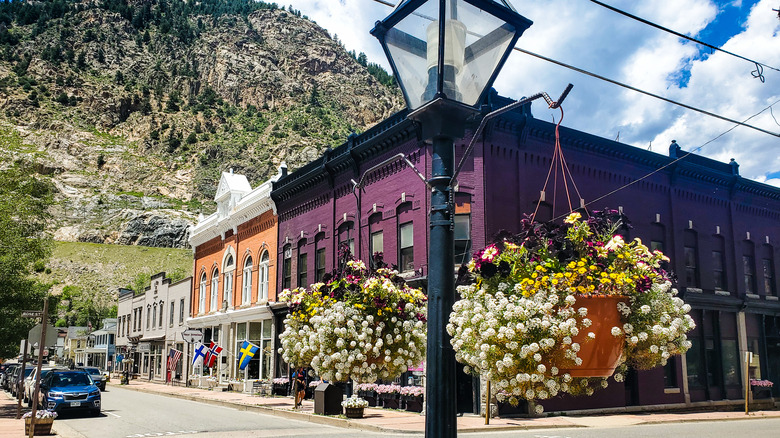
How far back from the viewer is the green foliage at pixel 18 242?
23.8 meters

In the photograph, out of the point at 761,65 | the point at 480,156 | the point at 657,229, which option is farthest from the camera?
the point at 657,229

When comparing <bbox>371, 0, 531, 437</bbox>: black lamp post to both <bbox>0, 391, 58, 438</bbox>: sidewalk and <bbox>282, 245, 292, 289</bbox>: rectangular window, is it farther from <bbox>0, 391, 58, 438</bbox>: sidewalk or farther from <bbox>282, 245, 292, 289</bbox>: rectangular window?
<bbox>282, 245, 292, 289</bbox>: rectangular window

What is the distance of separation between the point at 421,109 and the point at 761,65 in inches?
366

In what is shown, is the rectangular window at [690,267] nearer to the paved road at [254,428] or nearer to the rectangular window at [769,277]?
the rectangular window at [769,277]

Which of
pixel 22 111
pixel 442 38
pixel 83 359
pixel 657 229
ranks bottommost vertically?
pixel 83 359

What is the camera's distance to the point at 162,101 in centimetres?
15038

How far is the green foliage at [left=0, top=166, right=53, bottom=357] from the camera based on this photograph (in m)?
23.8

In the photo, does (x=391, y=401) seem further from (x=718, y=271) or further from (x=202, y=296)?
(x=202, y=296)

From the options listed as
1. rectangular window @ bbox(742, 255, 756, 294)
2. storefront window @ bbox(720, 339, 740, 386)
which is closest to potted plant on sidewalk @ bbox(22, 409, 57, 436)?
storefront window @ bbox(720, 339, 740, 386)

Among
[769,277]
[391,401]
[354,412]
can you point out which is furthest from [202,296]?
[769,277]

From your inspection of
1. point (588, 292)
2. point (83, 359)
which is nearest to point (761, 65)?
point (588, 292)

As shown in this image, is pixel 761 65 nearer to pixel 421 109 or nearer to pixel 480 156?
pixel 421 109

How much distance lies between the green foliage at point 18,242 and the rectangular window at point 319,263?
36.8ft

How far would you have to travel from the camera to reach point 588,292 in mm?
4953
